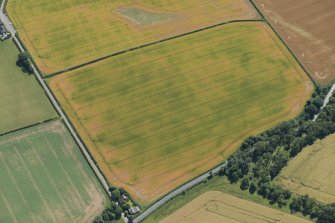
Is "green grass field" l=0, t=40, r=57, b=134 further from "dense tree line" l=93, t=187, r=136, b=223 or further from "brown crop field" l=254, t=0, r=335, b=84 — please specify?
"brown crop field" l=254, t=0, r=335, b=84

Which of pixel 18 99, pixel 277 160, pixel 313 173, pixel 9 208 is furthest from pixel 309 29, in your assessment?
pixel 9 208

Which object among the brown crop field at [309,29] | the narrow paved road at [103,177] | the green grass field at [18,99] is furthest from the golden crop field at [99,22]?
the brown crop field at [309,29]

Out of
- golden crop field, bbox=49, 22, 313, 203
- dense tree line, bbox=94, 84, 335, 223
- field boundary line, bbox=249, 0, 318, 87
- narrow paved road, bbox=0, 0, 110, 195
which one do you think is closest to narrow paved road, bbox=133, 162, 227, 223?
golden crop field, bbox=49, 22, 313, 203

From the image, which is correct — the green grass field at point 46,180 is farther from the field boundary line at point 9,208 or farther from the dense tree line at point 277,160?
the dense tree line at point 277,160

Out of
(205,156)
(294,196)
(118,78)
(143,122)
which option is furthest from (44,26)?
(294,196)

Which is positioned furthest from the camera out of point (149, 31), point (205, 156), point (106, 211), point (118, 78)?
point (149, 31)

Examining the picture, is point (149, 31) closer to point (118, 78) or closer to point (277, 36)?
point (118, 78)
